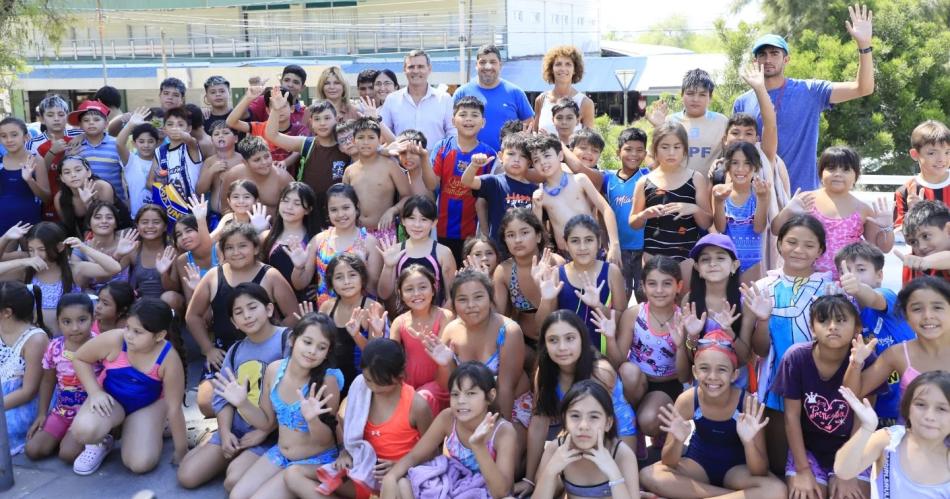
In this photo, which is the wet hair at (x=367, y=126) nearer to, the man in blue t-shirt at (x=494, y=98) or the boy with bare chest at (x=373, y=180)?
the boy with bare chest at (x=373, y=180)

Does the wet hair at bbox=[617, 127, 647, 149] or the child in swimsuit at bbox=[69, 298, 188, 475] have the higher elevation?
the wet hair at bbox=[617, 127, 647, 149]

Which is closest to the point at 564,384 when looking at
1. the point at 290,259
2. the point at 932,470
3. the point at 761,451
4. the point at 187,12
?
the point at 761,451

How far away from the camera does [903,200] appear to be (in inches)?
203

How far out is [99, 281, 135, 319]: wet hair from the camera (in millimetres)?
5109

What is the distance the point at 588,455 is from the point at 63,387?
3.16 meters

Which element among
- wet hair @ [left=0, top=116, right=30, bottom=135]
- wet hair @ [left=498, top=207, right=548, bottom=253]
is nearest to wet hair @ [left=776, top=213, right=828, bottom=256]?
wet hair @ [left=498, top=207, right=548, bottom=253]

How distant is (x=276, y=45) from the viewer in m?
30.3

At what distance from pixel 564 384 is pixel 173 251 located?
296 centimetres

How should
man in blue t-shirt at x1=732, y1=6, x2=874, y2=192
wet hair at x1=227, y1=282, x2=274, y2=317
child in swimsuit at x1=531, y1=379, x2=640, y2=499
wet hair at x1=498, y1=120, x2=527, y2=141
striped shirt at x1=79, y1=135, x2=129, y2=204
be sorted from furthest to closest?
striped shirt at x1=79, y1=135, x2=129, y2=204, wet hair at x1=498, y1=120, x2=527, y2=141, man in blue t-shirt at x1=732, y1=6, x2=874, y2=192, wet hair at x1=227, y1=282, x2=274, y2=317, child in swimsuit at x1=531, y1=379, x2=640, y2=499

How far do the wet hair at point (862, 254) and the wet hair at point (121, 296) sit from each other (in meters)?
4.08

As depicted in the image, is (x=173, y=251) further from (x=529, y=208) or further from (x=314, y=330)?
(x=529, y=208)

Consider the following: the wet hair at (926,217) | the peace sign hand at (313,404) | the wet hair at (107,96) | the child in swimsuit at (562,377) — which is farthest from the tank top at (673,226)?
the wet hair at (107,96)

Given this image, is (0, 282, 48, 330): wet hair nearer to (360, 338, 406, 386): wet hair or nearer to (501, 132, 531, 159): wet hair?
(360, 338, 406, 386): wet hair

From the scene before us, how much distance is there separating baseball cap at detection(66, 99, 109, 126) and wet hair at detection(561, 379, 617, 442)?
489 centimetres
